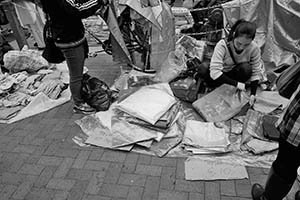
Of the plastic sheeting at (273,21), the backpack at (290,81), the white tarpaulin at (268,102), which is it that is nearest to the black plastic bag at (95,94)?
the white tarpaulin at (268,102)

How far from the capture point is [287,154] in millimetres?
1351

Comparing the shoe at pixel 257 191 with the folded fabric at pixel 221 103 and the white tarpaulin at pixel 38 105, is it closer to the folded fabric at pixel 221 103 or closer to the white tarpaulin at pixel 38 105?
the folded fabric at pixel 221 103

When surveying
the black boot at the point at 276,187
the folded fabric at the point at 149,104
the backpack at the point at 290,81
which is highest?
the backpack at the point at 290,81

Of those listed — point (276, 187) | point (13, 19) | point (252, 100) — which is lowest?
point (252, 100)

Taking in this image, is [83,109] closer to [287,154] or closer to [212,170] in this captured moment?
[212,170]

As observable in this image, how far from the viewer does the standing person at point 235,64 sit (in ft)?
9.02

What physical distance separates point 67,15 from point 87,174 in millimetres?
1654

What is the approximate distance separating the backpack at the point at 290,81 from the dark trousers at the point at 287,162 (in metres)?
0.29

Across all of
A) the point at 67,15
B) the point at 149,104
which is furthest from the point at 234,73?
the point at 67,15

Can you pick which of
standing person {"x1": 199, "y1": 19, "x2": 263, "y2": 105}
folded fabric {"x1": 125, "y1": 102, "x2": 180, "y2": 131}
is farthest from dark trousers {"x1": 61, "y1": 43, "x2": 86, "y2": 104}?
standing person {"x1": 199, "y1": 19, "x2": 263, "y2": 105}

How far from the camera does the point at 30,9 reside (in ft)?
14.6

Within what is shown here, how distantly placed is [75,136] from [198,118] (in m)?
1.51

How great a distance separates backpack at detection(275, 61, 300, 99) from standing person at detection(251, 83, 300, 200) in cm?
7

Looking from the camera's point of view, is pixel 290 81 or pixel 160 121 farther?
pixel 160 121
